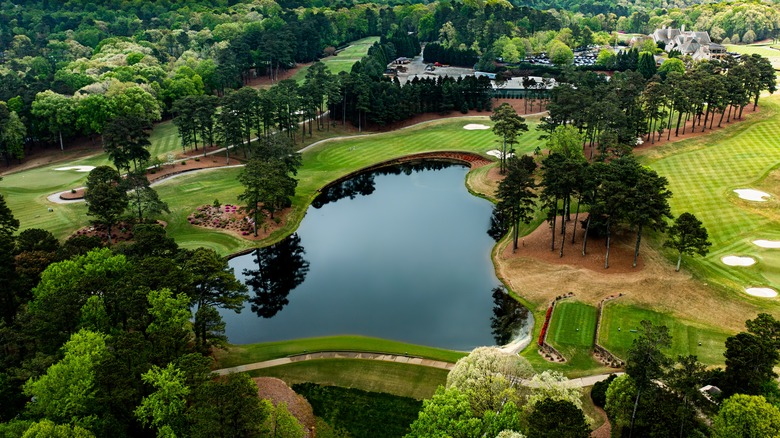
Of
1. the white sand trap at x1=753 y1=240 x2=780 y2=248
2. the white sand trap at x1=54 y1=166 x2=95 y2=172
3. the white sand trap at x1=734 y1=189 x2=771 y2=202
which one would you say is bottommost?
the white sand trap at x1=54 y1=166 x2=95 y2=172

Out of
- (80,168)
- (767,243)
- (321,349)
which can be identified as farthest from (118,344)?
(80,168)

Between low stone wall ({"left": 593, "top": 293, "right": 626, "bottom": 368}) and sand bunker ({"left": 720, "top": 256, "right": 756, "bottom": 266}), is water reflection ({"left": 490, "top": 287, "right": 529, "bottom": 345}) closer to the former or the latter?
low stone wall ({"left": 593, "top": 293, "right": 626, "bottom": 368})

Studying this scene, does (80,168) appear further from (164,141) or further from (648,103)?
(648,103)

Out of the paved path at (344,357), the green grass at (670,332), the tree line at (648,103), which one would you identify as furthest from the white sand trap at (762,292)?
the paved path at (344,357)

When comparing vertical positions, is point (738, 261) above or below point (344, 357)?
above

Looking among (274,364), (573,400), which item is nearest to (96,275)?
(274,364)

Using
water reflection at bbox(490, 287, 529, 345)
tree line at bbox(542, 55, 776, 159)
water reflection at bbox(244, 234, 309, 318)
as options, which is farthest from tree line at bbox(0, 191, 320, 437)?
tree line at bbox(542, 55, 776, 159)

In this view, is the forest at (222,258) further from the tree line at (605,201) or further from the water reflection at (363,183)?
the water reflection at (363,183)
